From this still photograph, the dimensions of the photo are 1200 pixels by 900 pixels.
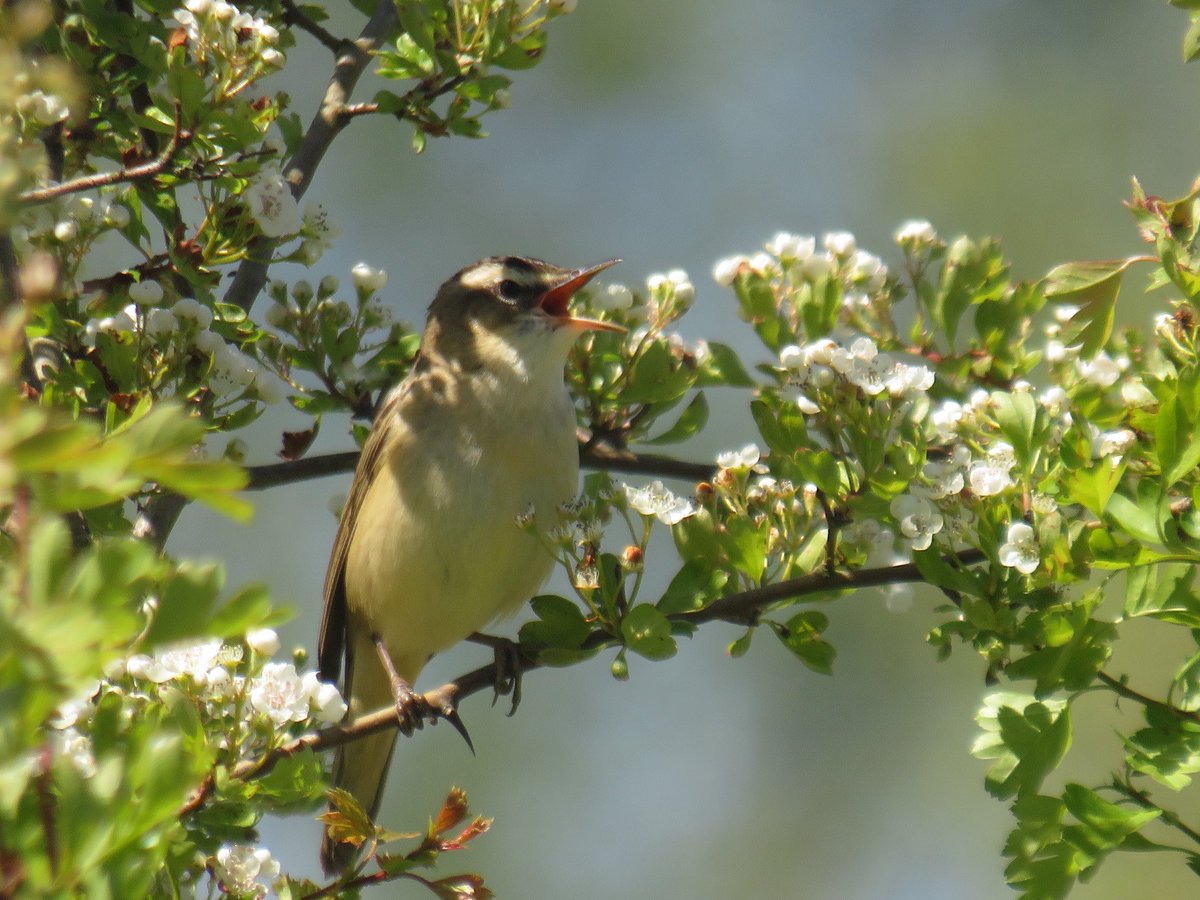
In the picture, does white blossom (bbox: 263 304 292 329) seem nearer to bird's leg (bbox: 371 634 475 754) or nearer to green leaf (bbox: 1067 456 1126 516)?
bird's leg (bbox: 371 634 475 754)

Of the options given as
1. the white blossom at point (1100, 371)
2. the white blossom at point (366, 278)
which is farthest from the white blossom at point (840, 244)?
the white blossom at point (366, 278)

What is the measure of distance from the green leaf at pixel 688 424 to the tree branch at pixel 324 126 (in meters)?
0.93

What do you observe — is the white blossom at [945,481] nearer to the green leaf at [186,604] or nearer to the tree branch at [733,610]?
the tree branch at [733,610]

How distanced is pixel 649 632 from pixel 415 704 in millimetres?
1452

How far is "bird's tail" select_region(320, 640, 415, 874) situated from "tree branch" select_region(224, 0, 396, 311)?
57.4 inches

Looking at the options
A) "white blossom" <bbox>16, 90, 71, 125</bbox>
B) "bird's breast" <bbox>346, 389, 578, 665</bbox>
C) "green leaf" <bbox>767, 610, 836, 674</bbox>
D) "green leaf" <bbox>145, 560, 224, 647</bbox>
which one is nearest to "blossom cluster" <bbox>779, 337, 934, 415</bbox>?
"green leaf" <bbox>767, 610, 836, 674</bbox>

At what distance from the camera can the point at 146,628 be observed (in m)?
1.11

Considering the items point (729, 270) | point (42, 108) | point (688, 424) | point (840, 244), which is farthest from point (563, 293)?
point (42, 108)

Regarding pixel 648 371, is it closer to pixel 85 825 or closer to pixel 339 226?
pixel 339 226

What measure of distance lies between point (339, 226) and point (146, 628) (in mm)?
1874

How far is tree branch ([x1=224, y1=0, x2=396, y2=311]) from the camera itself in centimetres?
303

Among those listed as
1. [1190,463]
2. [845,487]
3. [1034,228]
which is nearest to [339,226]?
[845,487]

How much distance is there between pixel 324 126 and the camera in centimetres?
318

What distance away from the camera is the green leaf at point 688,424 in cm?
313
